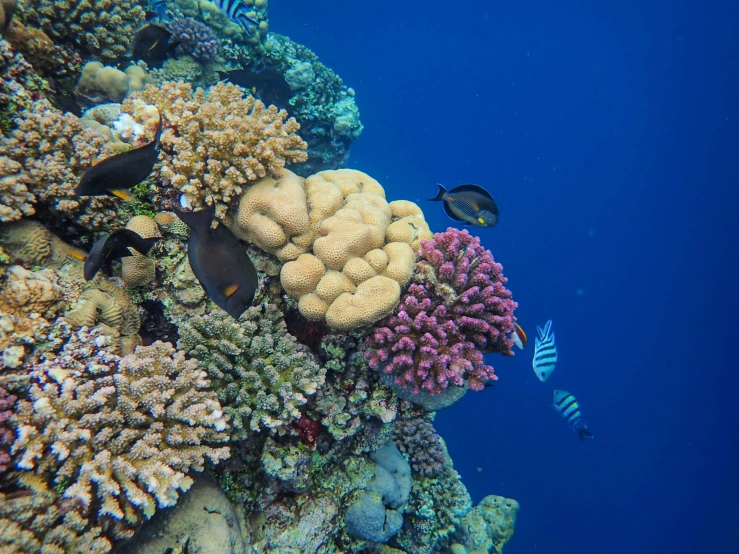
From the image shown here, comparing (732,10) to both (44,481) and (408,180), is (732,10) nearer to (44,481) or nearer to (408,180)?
(408,180)

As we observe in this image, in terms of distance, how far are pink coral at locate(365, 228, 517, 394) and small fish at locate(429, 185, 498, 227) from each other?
35cm

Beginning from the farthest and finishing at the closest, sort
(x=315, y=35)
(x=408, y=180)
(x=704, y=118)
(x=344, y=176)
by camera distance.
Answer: (x=315, y=35) < (x=408, y=180) < (x=704, y=118) < (x=344, y=176)

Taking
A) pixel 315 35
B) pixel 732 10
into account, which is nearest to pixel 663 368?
pixel 732 10

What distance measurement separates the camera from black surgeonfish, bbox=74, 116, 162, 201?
2.31 metres

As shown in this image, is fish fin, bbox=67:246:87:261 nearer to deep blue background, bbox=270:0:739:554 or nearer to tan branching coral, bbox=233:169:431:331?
tan branching coral, bbox=233:169:431:331

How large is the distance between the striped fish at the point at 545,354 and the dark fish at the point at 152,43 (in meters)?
6.62

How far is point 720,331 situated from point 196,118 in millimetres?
63203

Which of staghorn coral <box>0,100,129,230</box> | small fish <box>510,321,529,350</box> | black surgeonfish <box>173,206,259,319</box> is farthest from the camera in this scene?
small fish <box>510,321,529,350</box>

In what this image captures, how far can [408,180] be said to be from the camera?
62.8 meters

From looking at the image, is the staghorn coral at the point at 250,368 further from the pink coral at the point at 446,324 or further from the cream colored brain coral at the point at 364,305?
the pink coral at the point at 446,324

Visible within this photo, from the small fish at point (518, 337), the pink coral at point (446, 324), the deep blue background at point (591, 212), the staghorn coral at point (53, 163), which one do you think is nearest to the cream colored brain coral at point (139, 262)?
→ the staghorn coral at point (53, 163)

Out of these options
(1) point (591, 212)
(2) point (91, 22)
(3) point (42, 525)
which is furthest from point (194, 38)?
(1) point (591, 212)

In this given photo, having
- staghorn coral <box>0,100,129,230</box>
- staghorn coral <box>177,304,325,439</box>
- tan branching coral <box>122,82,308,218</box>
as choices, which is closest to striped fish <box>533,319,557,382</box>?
staghorn coral <box>177,304,325,439</box>

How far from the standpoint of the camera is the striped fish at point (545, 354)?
538 cm
